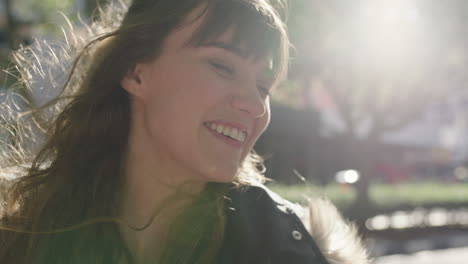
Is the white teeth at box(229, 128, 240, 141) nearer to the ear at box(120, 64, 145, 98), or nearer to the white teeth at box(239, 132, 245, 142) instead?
the white teeth at box(239, 132, 245, 142)

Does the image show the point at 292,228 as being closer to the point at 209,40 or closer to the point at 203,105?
the point at 203,105

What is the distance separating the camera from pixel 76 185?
2043mm

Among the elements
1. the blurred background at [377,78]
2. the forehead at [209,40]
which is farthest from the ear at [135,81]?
the blurred background at [377,78]

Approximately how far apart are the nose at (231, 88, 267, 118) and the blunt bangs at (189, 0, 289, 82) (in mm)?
132

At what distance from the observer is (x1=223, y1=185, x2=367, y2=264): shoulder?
75.5 inches

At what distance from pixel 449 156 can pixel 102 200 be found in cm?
Answer: 5182

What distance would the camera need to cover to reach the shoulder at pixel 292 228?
192cm

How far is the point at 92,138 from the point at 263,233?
27.2 inches

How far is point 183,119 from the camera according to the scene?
181cm

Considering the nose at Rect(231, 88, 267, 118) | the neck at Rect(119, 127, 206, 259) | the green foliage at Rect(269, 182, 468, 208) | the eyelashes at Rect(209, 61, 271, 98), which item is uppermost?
the green foliage at Rect(269, 182, 468, 208)

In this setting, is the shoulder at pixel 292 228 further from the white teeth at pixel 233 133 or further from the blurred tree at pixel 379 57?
the blurred tree at pixel 379 57

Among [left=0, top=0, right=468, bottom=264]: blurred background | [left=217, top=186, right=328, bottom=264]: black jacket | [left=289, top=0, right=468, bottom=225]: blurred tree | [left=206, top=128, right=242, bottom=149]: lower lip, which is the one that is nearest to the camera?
[left=206, top=128, right=242, bottom=149]: lower lip

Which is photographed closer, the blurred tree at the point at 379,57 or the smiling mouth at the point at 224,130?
the smiling mouth at the point at 224,130

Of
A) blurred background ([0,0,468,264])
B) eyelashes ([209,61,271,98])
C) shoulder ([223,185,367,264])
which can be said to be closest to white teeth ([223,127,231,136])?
eyelashes ([209,61,271,98])
